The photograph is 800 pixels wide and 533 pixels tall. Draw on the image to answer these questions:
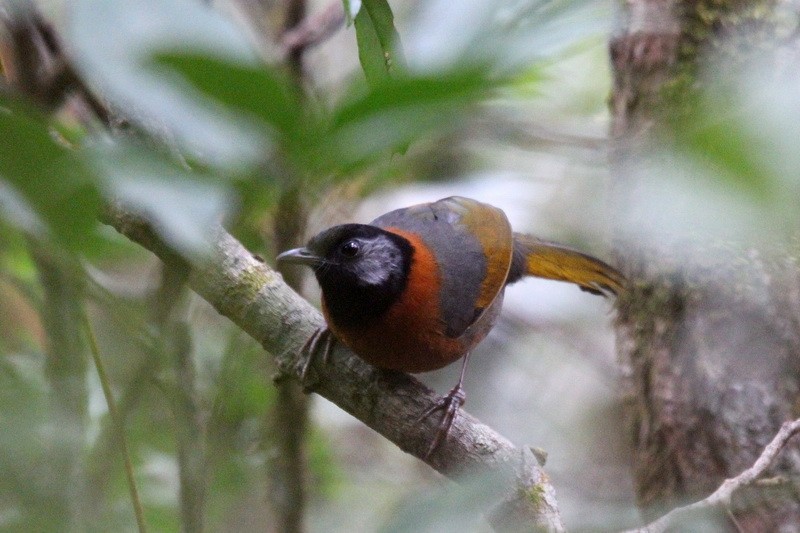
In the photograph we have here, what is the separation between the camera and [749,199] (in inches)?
27.7

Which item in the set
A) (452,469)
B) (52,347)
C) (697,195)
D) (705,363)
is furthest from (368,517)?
(697,195)

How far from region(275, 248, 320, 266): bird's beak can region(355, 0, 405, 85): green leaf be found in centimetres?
152

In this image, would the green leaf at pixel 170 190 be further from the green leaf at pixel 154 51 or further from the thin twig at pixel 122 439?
the thin twig at pixel 122 439

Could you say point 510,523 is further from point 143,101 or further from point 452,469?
point 143,101

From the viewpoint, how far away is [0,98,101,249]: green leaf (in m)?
0.54

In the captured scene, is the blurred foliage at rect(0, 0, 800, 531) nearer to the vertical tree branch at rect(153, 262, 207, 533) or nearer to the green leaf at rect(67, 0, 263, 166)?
the green leaf at rect(67, 0, 263, 166)

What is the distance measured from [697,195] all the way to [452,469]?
1.65 meters

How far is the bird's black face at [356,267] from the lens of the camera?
2.74 meters

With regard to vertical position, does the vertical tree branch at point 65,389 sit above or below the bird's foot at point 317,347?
above

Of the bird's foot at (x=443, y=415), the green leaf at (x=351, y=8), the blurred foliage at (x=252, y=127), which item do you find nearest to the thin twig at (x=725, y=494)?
the bird's foot at (x=443, y=415)

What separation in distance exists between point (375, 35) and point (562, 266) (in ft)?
8.14

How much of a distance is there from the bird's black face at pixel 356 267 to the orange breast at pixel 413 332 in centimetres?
4

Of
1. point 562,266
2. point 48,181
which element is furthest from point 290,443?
point 48,181

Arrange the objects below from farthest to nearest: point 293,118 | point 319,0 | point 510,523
→ point 319,0
point 510,523
point 293,118
